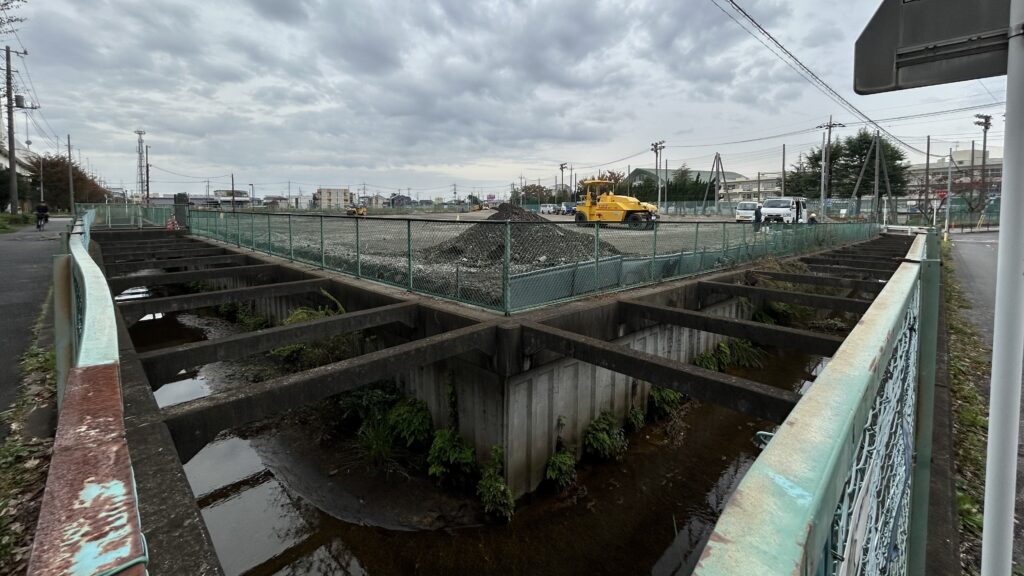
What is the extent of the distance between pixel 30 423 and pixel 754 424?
9.45 meters

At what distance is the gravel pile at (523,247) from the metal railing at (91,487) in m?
5.94

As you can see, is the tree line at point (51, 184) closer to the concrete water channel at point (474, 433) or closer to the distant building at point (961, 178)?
the concrete water channel at point (474, 433)

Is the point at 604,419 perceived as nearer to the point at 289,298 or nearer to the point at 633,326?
the point at 633,326

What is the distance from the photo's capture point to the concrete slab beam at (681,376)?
4.08 meters

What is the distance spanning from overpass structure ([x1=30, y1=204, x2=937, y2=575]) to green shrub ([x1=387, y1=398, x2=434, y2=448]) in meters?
0.25

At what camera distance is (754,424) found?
847cm

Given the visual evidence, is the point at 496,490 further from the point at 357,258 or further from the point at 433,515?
the point at 357,258

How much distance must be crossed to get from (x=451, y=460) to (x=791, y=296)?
678 centimetres

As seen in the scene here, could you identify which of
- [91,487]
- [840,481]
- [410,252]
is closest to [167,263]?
[410,252]

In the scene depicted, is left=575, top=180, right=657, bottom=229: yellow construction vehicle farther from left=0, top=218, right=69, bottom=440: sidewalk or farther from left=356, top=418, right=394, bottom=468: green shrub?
left=0, top=218, right=69, bottom=440: sidewalk

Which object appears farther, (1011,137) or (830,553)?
(1011,137)

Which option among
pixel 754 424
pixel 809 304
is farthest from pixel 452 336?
pixel 809 304

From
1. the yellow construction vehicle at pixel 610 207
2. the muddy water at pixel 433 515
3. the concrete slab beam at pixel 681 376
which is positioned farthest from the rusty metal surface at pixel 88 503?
the yellow construction vehicle at pixel 610 207

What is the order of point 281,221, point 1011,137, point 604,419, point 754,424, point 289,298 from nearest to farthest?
1. point 1011,137
2. point 604,419
3. point 754,424
4. point 289,298
5. point 281,221
